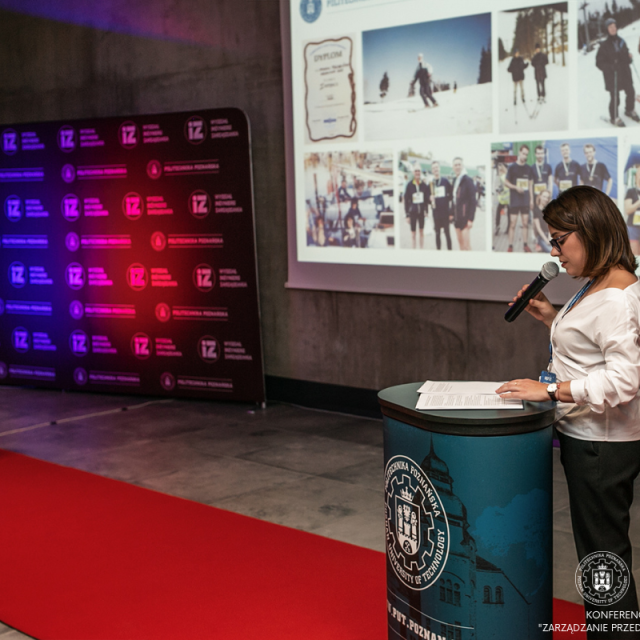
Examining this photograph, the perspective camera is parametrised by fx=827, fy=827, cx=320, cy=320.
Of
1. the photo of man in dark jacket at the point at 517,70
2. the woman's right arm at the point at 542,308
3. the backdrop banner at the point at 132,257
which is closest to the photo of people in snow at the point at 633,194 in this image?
the photo of man in dark jacket at the point at 517,70

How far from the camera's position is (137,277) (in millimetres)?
6996

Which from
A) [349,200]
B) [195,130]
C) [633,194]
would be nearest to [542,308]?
[633,194]

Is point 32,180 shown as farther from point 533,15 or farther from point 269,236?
point 533,15

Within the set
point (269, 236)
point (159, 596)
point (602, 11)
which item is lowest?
point (159, 596)

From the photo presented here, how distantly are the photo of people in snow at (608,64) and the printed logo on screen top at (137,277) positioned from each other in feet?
12.3

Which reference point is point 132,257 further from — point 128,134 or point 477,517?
point 477,517

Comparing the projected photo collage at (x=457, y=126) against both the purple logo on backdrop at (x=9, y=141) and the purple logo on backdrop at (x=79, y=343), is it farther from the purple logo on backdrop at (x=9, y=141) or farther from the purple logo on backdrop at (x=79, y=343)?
the purple logo on backdrop at (x=9, y=141)

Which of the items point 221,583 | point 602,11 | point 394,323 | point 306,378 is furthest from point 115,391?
point 602,11

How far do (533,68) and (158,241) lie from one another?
3.34 m

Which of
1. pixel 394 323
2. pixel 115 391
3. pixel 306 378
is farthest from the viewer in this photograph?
pixel 115 391

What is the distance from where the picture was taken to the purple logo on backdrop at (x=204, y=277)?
6.63 meters

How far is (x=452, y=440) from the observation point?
214cm

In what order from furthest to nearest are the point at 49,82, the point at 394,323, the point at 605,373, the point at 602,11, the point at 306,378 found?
the point at 49,82, the point at 306,378, the point at 394,323, the point at 602,11, the point at 605,373

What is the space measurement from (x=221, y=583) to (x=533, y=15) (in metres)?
3.72
